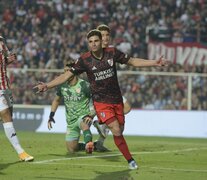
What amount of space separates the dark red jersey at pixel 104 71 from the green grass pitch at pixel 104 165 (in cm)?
132

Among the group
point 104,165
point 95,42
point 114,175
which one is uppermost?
point 95,42

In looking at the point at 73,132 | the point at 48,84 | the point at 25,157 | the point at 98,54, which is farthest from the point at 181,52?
the point at 48,84

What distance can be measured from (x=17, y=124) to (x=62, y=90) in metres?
9.20

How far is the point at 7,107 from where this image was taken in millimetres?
12656

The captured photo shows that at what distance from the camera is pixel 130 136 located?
880 inches

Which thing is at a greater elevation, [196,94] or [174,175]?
[174,175]

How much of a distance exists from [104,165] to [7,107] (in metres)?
2.17

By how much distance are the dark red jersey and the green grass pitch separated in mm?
1319

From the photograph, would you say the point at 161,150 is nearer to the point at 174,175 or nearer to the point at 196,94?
the point at 174,175

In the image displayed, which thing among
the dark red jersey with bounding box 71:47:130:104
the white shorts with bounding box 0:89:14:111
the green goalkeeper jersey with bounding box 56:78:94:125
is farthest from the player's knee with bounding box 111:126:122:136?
the green goalkeeper jersey with bounding box 56:78:94:125

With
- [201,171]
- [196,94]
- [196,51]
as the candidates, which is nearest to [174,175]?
[201,171]

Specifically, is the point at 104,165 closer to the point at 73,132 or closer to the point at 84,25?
the point at 73,132

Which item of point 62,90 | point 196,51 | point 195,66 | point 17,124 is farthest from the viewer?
point 196,51

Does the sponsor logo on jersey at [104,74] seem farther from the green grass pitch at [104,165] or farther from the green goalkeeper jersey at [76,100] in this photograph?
the green goalkeeper jersey at [76,100]
